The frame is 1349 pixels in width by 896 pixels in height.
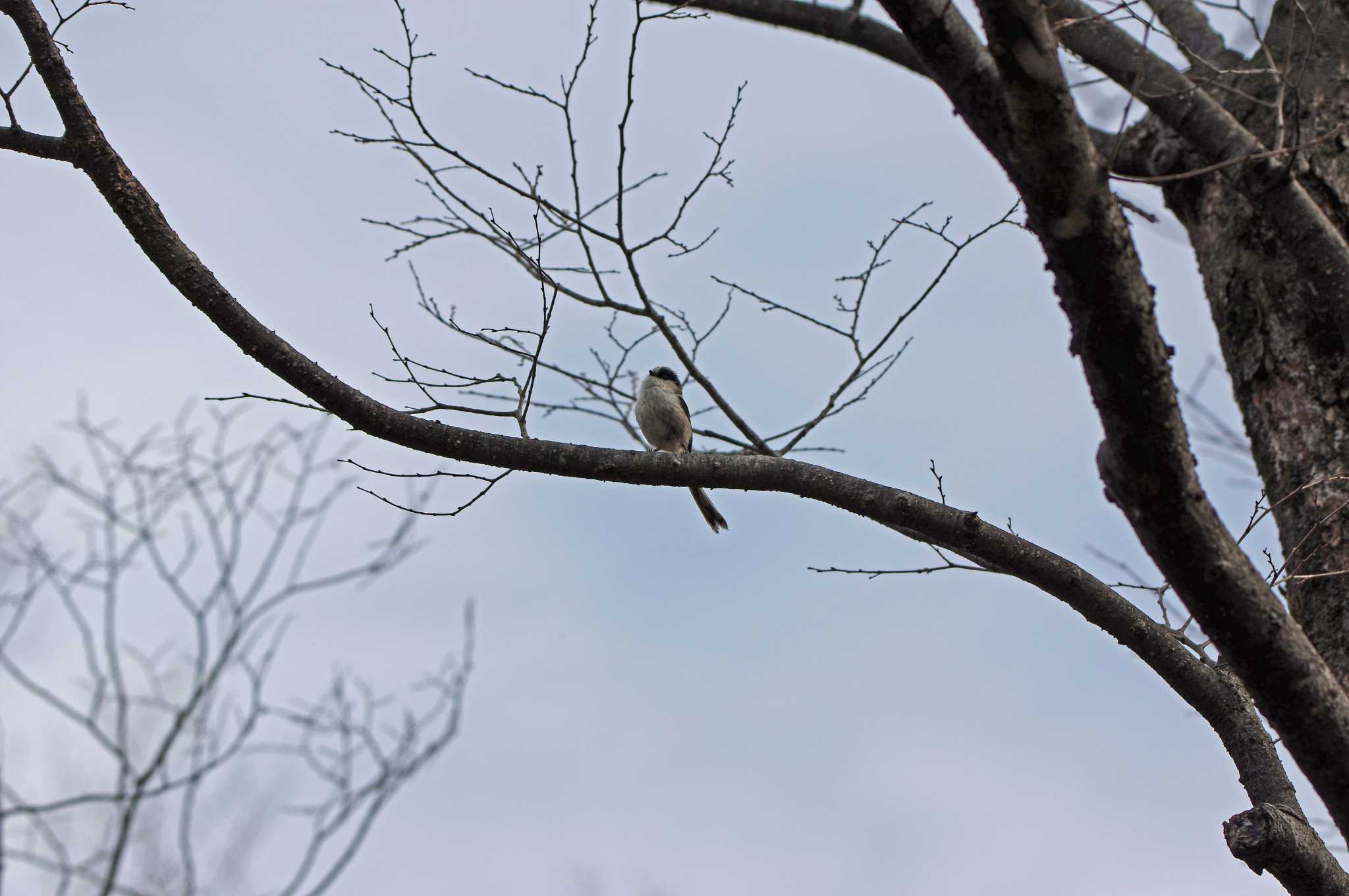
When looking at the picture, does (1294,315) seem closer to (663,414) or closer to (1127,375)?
(1127,375)

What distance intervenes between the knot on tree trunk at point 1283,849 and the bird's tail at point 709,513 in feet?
13.6

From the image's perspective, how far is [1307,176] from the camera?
3.79m

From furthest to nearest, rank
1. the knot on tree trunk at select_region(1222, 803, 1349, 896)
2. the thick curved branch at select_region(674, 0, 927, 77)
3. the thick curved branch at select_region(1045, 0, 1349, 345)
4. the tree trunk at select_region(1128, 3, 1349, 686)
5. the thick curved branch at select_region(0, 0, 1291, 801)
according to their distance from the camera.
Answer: the thick curved branch at select_region(674, 0, 927, 77), the thick curved branch at select_region(1045, 0, 1349, 345), the tree trunk at select_region(1128, 3, 1349, 686), the thick curved branch at select_region(0, 0, 1291, 801), the knot on tree trunk at select_region(1222, 803, 1349, 896)

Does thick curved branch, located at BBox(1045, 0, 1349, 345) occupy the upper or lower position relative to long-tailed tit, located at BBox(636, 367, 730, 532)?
lower

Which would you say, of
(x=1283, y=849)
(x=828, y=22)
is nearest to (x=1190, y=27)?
(x=828, y=22)

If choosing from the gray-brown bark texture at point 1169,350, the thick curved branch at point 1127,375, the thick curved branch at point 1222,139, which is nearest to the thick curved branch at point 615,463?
the gray-brown bark texture at point 1169,350

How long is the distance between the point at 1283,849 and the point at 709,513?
4.30 metres

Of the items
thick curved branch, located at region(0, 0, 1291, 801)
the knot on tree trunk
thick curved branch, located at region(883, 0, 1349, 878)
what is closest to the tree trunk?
thick curved branch, located at region(0, 0, 1291, 801)

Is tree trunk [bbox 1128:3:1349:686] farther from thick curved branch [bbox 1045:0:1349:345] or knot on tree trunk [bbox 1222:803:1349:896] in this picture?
knot on tree trunk [bbox 1222:803:1349:896]

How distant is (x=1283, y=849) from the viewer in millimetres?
2332

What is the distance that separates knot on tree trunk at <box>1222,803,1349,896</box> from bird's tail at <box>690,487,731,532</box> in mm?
4160

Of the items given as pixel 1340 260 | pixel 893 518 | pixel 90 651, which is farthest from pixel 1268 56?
pixel 90 651

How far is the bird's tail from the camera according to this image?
21.0 ft

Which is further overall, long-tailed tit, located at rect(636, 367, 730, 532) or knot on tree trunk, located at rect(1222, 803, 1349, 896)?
long-tailed tit, located at rect(636, 367, 730, 532)
